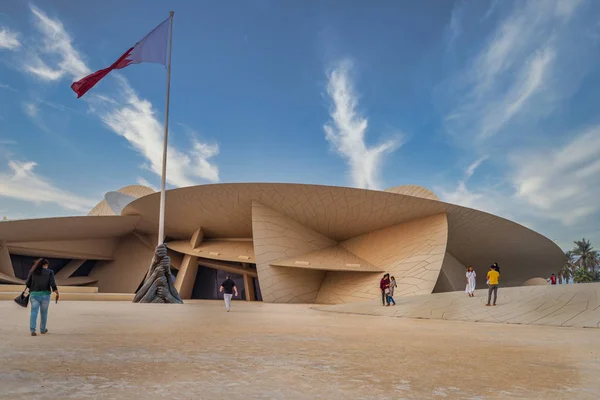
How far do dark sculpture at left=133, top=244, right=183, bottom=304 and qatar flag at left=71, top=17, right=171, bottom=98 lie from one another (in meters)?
6.90

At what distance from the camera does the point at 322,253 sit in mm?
26828

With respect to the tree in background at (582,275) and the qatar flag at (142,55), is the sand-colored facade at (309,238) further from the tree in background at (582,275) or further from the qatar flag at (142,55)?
the tree in background at (582,275)

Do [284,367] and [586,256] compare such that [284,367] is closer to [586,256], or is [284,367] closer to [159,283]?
[159,283]

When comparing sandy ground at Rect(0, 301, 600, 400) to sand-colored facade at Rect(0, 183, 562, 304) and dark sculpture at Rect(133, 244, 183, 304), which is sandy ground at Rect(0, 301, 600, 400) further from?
sand-colored facade at Rect(0, 183, 562, 304)

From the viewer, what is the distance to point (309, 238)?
88.3ft

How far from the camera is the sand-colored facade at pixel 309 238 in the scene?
2372 centimetres

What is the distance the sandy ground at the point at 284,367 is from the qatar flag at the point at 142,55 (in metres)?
12.9

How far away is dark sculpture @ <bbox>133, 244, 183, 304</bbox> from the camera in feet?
57.1

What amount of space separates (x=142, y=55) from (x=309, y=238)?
46.3 feet

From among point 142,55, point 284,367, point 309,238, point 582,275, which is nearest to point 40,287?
point 284,367

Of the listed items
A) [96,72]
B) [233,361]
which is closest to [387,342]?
[233,361]

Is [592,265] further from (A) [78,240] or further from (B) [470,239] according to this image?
(A) [78,240]

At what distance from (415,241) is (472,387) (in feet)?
71.8

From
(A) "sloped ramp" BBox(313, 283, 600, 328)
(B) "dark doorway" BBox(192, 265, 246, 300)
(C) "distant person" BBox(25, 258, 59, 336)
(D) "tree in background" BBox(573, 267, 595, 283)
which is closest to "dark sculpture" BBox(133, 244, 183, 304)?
(A) "sloped ramp" BBox(313, 283, 600, 328)
